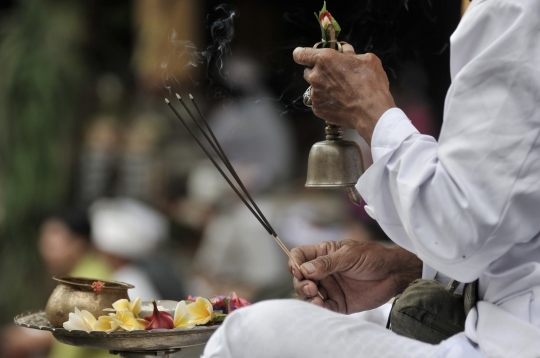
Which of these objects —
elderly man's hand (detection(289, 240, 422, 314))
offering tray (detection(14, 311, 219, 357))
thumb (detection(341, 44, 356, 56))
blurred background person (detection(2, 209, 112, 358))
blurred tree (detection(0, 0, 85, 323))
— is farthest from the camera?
blurred tree (detection(0, 0, 85, 323))

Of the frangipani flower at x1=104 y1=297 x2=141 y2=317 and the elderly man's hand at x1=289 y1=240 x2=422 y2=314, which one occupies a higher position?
the frangipani flower at x1=104 y1=297 x2=141 y2=317

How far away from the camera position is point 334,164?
6.41ft

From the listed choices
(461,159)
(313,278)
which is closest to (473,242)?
(461,159)

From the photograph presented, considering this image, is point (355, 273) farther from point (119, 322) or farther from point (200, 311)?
point (119, 322)

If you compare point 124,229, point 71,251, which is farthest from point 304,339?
point 71,251

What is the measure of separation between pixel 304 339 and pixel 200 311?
58 cm

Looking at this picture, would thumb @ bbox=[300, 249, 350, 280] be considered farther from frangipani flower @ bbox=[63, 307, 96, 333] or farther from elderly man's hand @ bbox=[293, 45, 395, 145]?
frangipani flower @ bbox=[63, 307, 96, 333]

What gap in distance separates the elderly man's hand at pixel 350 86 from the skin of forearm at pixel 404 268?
1.79ft

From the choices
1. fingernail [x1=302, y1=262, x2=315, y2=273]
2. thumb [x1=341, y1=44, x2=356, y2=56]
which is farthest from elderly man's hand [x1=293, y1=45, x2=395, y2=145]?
fingernail [x1=302, y1=262, x2=315, y2=273]

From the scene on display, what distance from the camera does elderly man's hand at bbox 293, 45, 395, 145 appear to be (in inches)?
67.7

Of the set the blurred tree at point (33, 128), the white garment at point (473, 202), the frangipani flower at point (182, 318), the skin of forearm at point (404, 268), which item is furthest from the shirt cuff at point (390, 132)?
the blurred tree at point (33, 128)

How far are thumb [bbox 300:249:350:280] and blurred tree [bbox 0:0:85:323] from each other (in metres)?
4.88

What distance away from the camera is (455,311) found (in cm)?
179

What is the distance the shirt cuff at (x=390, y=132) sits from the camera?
1.61m
